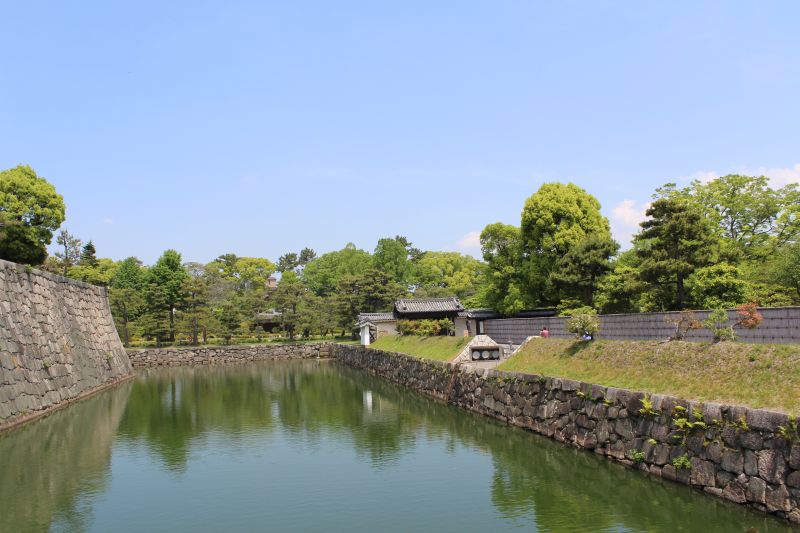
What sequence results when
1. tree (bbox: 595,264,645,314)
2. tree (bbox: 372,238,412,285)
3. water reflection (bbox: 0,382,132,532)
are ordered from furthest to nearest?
tree (bbox: 372,238,412,285)
tree (bbox: 595,264,645,314)
water reflection (bbox: 0,382,132,532)

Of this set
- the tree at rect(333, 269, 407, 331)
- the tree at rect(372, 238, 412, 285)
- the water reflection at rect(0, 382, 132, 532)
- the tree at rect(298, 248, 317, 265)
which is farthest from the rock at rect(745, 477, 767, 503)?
the tree at rect(298, 248, 317, 265)

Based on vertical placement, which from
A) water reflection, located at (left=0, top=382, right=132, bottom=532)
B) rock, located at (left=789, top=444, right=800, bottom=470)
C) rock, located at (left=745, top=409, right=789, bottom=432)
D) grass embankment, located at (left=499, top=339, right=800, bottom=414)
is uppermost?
grass embankment, located at (left=499, top=339, right=800, bottom=414)

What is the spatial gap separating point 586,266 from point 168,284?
4367cm

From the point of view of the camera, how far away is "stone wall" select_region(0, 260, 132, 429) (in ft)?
67.7

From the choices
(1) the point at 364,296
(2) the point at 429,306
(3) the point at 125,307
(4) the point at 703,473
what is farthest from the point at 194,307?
(4) the point at 703,473

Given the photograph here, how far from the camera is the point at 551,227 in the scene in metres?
37.8

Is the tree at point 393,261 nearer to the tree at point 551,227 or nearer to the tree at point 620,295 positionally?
the tree at point 551,227

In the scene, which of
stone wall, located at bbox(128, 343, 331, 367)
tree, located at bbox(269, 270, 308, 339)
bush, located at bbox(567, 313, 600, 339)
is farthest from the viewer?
tree, located at bbox(269, 270, 308, 339)

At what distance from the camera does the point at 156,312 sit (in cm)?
5953

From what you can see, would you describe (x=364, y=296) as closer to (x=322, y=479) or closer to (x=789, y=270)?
(x=789, y=270)

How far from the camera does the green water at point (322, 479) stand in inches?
448

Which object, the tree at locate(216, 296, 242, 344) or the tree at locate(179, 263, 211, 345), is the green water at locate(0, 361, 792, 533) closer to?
the tree at locate(179, 263, 211, 345)

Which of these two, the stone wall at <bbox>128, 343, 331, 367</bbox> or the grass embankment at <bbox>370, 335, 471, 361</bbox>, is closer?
the grass embankment at <bbox>370, 335, 471, 361</bbox>

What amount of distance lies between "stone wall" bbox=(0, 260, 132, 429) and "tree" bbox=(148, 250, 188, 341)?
2114 centimetres
